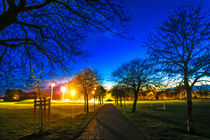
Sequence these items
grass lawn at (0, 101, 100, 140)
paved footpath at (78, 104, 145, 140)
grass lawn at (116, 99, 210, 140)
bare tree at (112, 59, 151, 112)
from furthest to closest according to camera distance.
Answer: bare tree at (112, 59, 151, 112) < grass lawn at (0, 101, 100, 140) < grass lawn at (116, 99, 210, 140) < paved footpath at (78, 104, 145, 140)

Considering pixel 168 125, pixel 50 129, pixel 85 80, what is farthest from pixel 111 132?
pixel 85 80

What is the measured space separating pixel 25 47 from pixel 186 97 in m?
9.35

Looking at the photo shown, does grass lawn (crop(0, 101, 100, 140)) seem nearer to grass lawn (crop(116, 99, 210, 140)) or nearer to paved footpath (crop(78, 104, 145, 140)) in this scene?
paved footpath (crop(78, 104, 145, 140))

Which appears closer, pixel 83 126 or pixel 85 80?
pixel 83 126

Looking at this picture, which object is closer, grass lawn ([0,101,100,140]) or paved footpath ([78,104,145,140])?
paved footpath ([78,104,145,140])

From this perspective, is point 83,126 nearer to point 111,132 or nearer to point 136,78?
point 111,132

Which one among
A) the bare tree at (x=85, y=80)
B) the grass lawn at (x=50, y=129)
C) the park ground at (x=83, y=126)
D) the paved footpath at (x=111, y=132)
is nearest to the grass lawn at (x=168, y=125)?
the park ground at (x=83, y=126)

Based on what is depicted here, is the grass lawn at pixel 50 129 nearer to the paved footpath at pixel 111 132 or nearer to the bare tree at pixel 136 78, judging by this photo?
the paved footpath at pixel 111 132

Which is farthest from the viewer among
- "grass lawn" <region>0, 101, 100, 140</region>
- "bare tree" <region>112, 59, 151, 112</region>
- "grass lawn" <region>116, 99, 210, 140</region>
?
"bare tree" <region>112, 59, 151, 112</region>

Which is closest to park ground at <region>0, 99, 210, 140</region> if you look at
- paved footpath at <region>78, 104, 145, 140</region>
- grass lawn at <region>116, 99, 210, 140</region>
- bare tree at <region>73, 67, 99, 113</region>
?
grass lawn at <region>116, 99, 210, 140</region>

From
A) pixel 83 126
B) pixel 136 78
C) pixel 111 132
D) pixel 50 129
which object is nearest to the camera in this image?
pixel 111 132

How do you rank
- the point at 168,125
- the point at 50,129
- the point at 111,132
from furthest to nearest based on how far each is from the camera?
the point at 168,125, the point at 50,129, the point at 111,132

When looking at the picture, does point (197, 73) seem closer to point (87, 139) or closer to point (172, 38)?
point (172, 38)

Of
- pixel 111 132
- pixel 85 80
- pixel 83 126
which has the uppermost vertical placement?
pixel 85 80
